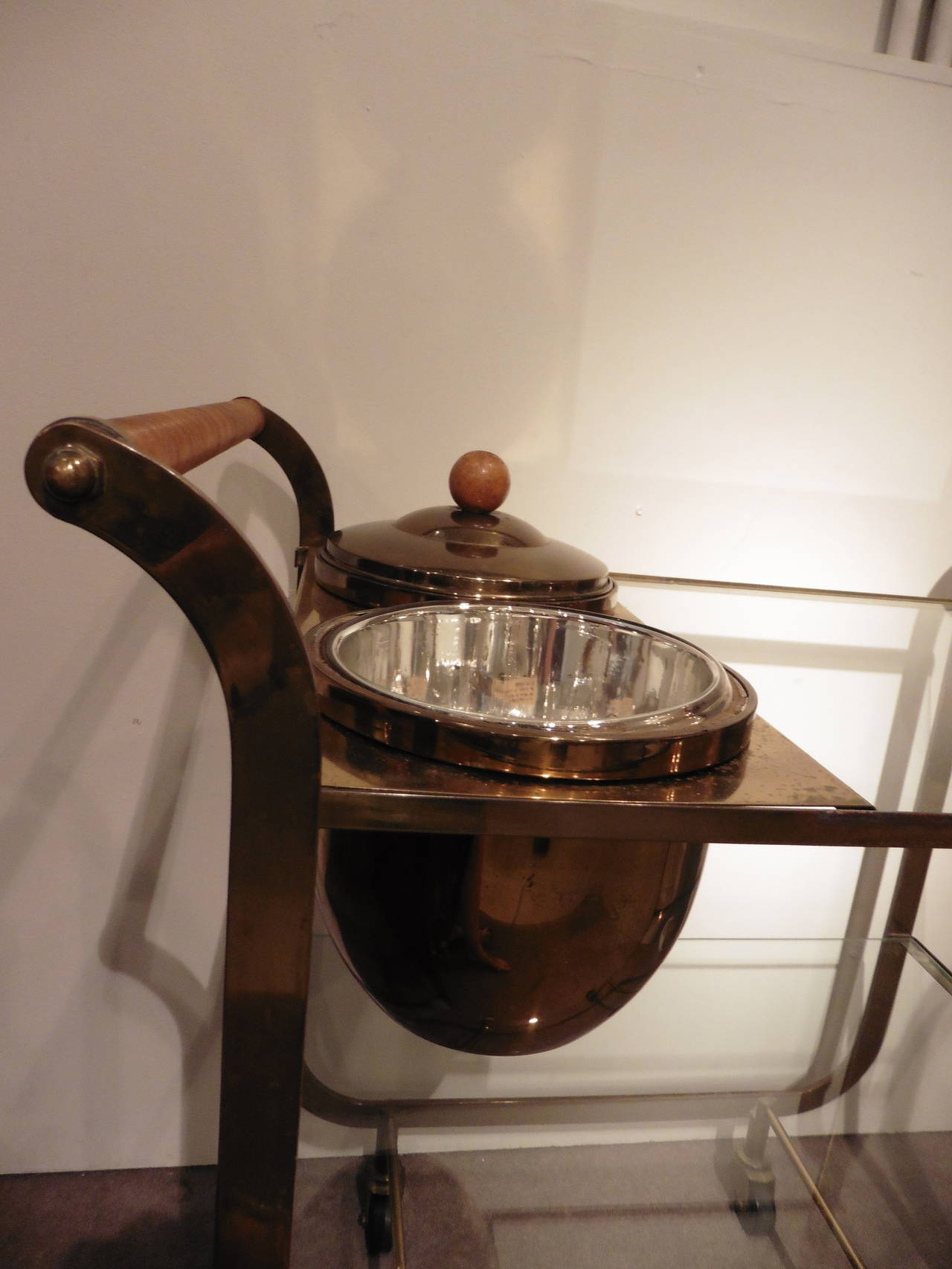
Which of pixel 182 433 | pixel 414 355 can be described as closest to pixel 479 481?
pixel 414 355

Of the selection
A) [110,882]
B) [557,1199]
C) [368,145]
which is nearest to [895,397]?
[368,145]

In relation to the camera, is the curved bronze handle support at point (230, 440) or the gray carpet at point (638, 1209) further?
the gray carpet at point (638, 1209)

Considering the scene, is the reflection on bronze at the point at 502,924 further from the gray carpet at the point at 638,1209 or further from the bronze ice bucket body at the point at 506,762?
the gray carpet at the point at 638,1209

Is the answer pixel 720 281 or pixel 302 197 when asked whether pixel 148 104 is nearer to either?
pixel 302 197

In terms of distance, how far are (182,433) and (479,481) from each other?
1.17 feet

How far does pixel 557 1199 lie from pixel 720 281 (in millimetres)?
818

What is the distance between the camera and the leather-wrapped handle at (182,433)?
0.28 metres

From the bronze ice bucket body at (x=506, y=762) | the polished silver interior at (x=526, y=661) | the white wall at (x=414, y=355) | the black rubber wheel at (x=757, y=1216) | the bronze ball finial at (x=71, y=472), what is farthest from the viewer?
the white wall at (x=414, y=355)

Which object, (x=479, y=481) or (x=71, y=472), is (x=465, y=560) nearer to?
(x=479, y=481)

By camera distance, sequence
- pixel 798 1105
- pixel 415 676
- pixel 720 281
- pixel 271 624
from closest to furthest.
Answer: pixel 271 624, pixel 415 676, pixel 798 1105, pixel 720 281

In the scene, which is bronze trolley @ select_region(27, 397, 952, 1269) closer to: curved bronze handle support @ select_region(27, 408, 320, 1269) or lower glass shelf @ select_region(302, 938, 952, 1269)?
curved bronze handle support @ select_region(27, 408, 320, 1269)

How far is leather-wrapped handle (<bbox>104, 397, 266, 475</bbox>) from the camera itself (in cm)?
28

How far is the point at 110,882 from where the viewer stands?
3.08ft

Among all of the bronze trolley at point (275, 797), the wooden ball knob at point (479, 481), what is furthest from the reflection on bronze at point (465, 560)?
the bronze trolley at point (275, 797)
